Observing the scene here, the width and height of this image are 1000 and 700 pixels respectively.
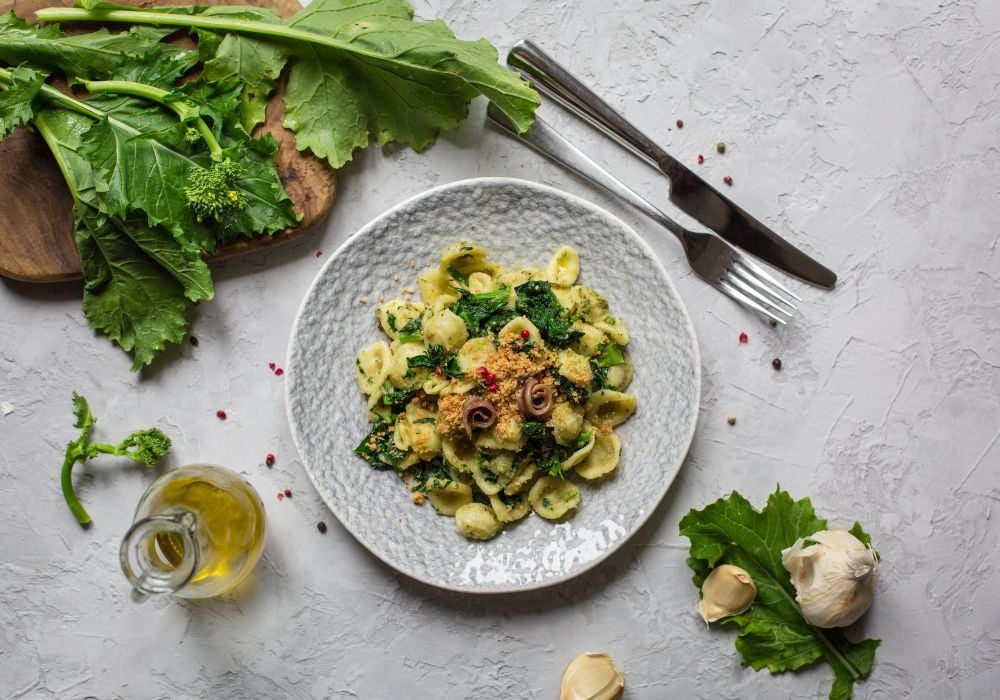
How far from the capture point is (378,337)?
11.3ft

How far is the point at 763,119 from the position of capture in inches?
136

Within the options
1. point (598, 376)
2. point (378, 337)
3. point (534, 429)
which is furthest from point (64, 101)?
point (598, 376)

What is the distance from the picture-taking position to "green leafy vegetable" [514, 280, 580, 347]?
319 centimetres

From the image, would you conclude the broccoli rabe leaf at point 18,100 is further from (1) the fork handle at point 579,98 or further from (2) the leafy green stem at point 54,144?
(1) the fork handle at point 579,98

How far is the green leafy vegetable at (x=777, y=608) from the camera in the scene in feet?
10.8

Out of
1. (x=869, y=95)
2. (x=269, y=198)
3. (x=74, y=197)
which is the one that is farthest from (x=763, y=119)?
(x=74, y=197)

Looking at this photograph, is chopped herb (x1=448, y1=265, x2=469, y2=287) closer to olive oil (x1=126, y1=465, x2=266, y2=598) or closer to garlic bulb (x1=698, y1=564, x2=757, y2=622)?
olive oil (x1=126, y1=465, x2=266, y2=598)

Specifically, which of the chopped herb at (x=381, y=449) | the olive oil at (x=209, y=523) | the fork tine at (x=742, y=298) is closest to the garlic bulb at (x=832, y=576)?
the fork tine at (x=742, y=298)

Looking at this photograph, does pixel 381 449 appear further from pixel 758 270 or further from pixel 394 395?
pixel 758 270

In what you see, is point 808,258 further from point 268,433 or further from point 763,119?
point 268,433

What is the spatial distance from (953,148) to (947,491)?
64.9 inches

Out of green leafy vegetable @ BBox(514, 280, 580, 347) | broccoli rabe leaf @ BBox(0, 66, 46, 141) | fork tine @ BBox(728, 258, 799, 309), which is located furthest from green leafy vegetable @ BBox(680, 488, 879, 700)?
broccoli rabe leaf @ BBox(0, 66, 46, 141)

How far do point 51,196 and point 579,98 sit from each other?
2.49m

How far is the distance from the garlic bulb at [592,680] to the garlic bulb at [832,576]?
2.97 feet
